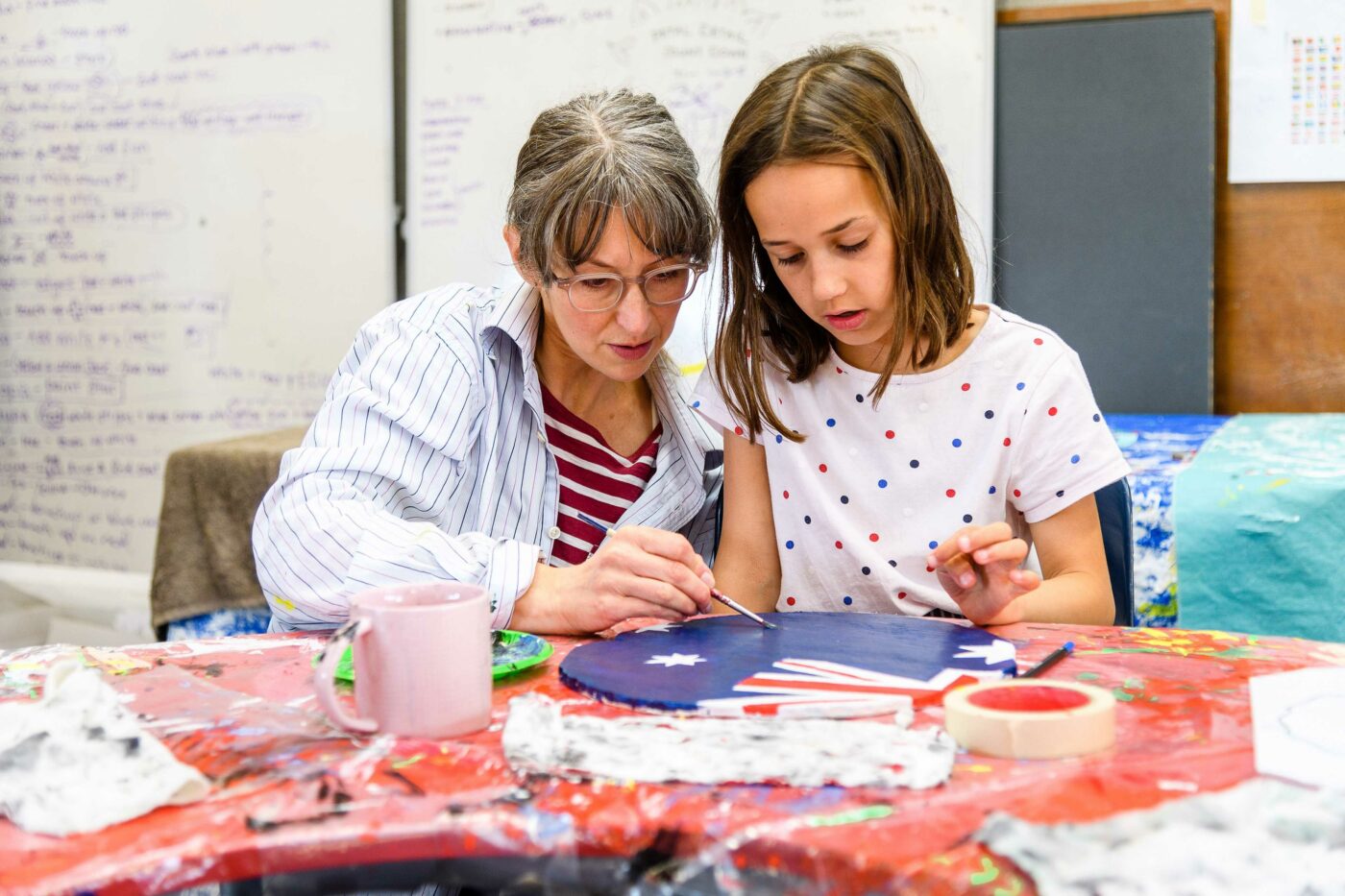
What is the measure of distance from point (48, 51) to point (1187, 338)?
2.98 metres

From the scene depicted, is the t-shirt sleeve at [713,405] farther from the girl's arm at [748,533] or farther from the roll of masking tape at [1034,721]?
the roll of masking tape at [1034,721]

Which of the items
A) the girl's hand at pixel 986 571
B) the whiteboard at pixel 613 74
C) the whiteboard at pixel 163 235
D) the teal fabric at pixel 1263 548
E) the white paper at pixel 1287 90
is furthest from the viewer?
the whiteboard at pixel 163 235

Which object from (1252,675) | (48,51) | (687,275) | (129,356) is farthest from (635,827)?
(48,51)

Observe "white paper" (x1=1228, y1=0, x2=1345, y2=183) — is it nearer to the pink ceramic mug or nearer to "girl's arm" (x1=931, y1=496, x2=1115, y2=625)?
"girl's arm" (x1=931, y1=496, x2=1115, y2=625)

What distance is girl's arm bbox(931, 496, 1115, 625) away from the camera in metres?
0.98

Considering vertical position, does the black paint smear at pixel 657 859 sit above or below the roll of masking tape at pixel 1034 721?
below

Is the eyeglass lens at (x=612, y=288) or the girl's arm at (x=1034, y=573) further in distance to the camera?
the eyeglass lens at (x=612, y=288)

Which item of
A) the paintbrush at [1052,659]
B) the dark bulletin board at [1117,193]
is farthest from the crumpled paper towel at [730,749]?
the dark bulletin board at [1117,193]

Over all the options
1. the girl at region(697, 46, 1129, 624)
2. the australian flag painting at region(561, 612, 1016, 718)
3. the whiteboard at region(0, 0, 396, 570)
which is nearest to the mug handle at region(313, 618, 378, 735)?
the australian flag painting at region(561, 612, 1016, 718)

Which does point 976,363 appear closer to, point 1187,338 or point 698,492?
point 698,492

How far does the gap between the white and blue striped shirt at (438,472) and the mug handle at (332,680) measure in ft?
0.91

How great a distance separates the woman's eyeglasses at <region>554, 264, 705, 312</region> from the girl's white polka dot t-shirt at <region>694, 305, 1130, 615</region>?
138 millimetres

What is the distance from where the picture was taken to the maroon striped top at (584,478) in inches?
54.4

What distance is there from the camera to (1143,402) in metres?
2.51
